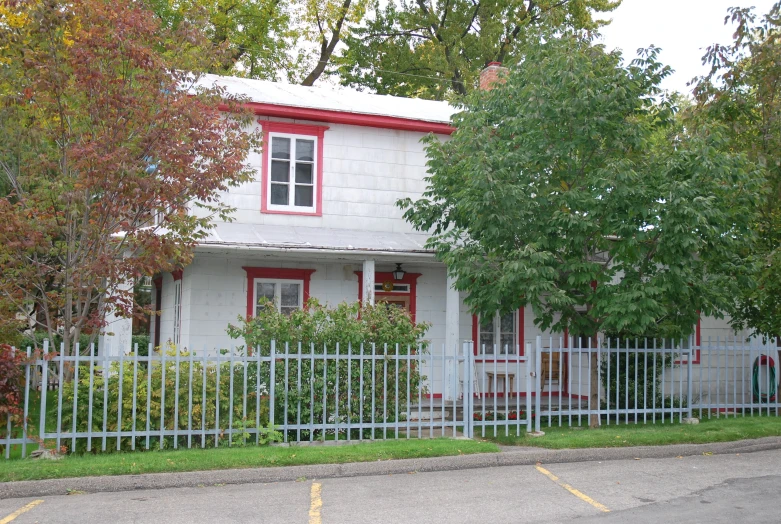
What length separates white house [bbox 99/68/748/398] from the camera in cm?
1462

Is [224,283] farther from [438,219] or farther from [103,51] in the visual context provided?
[103,51]

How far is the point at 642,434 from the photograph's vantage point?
35.7ft

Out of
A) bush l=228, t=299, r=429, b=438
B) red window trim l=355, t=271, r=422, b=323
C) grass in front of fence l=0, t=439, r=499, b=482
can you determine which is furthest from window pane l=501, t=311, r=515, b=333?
grass in front of fence l=0, t=439, r=499, b=482

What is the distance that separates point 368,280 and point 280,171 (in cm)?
308

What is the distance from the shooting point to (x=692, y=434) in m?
11.0

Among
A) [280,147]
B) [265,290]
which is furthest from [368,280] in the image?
[280,147]

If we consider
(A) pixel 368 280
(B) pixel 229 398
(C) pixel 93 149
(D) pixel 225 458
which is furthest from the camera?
(A) pixel 368 280

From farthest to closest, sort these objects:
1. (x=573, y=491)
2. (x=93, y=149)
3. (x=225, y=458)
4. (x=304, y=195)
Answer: (x=304, y=195) < (x=93, y=149) < (x=225, y=458) < (x=573, y=491)

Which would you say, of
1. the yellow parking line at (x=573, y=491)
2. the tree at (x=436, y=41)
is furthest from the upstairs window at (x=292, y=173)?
the tree at (x=436, y=41)

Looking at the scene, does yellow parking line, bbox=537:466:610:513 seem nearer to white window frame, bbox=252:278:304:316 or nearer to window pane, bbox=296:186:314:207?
white window frame, bbox=252:278:304:316

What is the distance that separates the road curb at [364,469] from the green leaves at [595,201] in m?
2.00

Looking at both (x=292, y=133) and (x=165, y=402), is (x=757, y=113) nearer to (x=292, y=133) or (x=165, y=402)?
(x=292, y=133)

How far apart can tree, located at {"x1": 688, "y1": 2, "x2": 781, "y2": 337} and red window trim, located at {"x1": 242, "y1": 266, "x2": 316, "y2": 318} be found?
26.6ft

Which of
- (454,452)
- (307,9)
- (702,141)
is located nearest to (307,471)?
(454,452)
